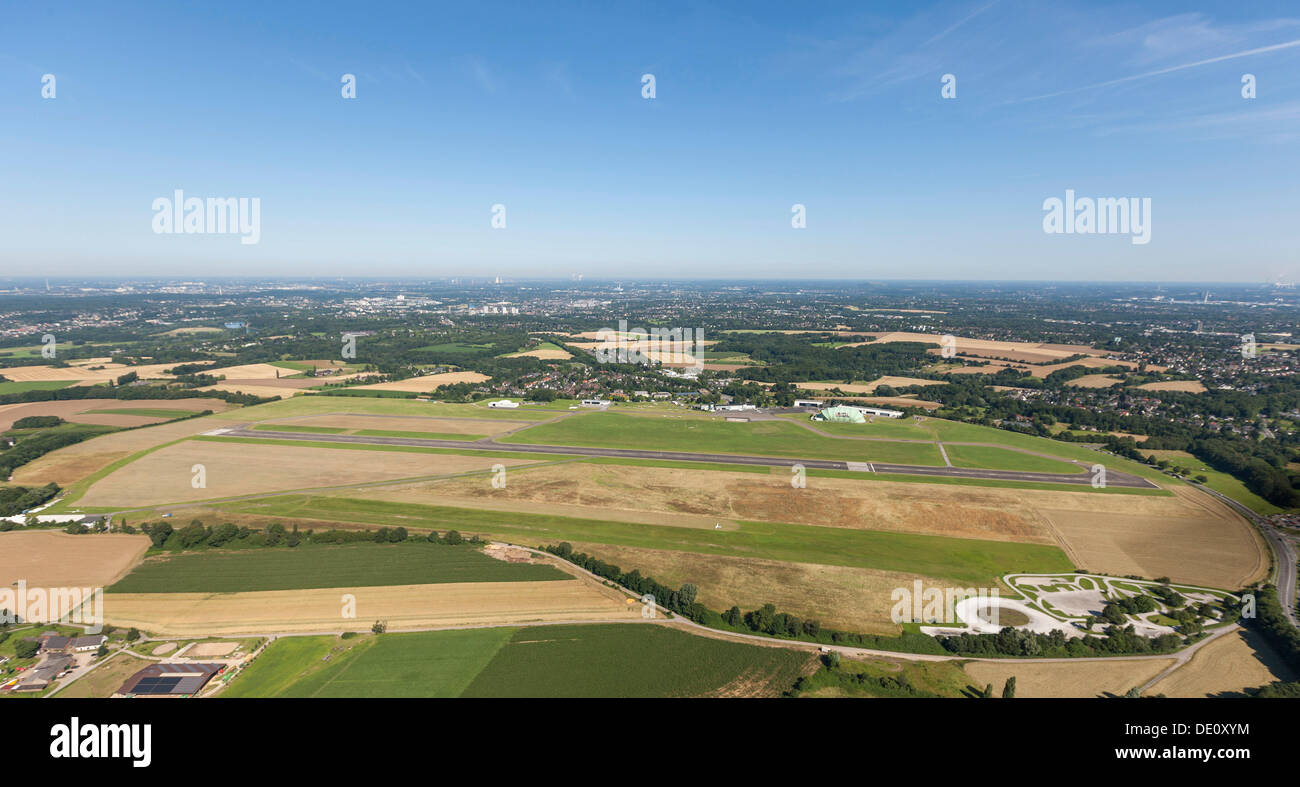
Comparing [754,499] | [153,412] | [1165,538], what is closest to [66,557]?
[754,499]

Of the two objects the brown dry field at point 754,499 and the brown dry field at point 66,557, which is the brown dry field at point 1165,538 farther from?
the brown dry field at point 66,557

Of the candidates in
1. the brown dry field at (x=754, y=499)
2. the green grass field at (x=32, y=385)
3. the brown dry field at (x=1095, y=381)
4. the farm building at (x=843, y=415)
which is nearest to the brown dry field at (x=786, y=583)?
the brown dry field at (x=754, y=499)

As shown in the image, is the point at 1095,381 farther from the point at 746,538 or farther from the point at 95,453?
the point at 95,453

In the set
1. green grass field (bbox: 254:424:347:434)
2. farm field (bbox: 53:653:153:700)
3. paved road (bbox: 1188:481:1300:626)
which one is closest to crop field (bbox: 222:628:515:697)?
farm field (bbox: 53:653:153:700)
